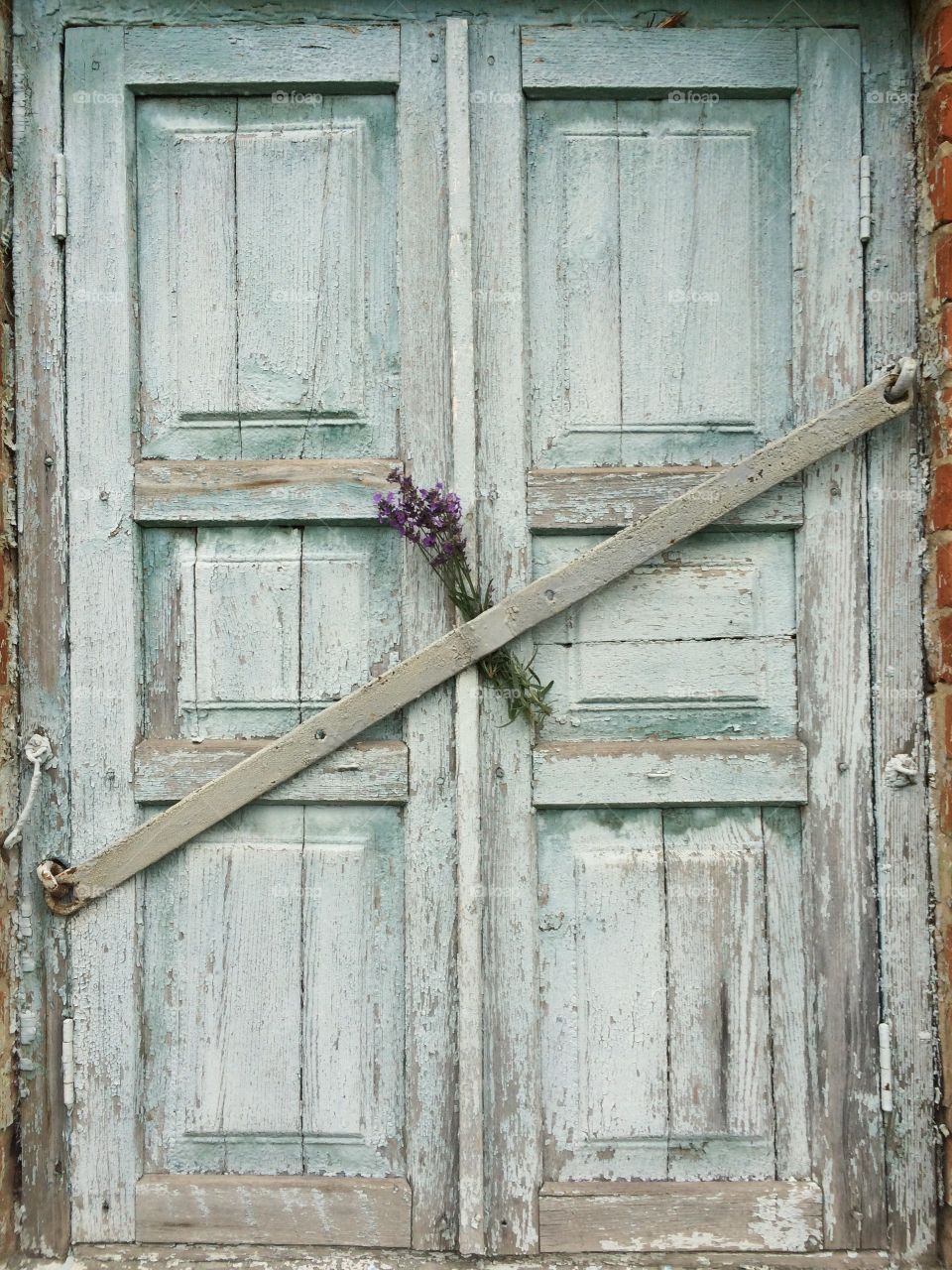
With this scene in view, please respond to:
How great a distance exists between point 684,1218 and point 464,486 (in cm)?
136

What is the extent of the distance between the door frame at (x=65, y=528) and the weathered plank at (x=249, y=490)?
18 centimetres

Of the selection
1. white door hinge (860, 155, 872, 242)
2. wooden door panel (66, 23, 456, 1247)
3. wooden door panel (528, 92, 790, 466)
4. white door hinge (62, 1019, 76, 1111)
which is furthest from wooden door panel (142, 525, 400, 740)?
white door hinge (860, 155, 872, 242)

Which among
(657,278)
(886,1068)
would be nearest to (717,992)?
(886,1068)

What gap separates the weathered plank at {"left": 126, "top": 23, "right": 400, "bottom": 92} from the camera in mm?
1682

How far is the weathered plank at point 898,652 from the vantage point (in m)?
1.66

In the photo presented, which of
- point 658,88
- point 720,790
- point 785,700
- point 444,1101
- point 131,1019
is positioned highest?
point 658,88

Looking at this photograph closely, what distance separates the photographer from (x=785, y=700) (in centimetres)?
171

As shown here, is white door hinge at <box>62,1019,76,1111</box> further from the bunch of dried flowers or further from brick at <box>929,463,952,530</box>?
brick at <box>929,463,952,530</box>

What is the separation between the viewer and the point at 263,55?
168 centimetres

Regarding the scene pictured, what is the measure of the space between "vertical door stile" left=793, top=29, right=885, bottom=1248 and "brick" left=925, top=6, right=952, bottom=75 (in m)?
0.12

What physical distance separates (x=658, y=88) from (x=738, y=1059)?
5.79ft

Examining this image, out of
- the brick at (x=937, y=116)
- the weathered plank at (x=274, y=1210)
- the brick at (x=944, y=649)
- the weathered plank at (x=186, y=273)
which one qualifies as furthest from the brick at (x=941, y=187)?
the weathered plank at (x=274, y=1210)

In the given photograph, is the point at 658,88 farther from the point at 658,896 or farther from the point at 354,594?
the point at 658,896

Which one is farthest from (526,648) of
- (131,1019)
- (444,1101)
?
(131,1019)
